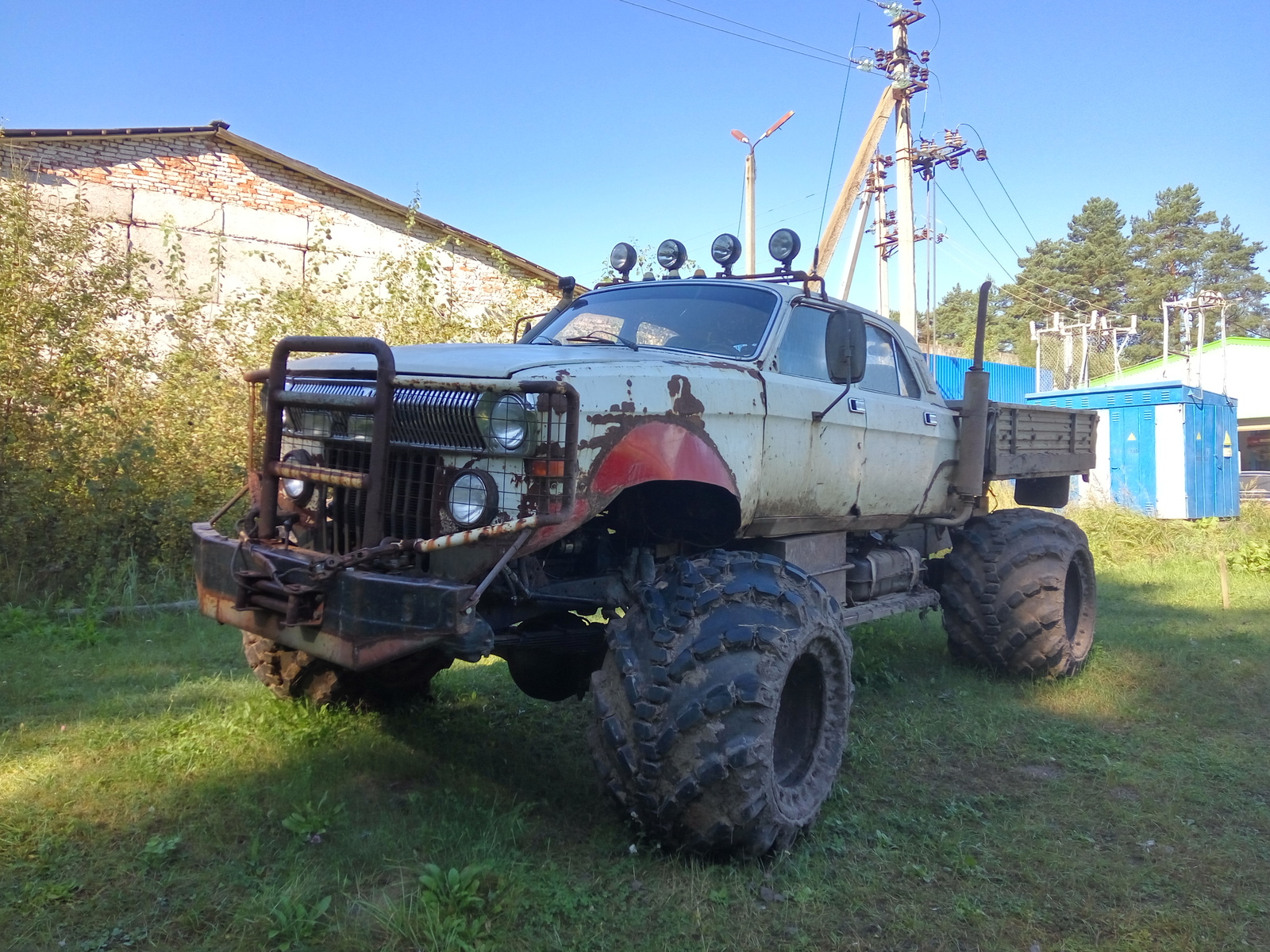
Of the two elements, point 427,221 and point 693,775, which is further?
point 427,221

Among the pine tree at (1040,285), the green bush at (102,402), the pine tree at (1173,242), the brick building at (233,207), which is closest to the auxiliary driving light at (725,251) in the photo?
the green bush at (102,402)

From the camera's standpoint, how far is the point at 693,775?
10.6 feet

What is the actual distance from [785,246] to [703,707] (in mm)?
2837

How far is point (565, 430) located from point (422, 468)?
0.55m

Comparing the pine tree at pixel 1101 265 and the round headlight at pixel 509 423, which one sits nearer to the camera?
the round headlight at pixel 509 423

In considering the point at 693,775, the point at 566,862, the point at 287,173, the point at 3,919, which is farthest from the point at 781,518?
the point at 287,173

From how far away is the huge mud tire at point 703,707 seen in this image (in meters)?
3.26

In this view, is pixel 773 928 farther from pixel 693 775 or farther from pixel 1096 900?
pixel 1096 900

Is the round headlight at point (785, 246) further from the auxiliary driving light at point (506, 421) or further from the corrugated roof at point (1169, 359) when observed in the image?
the corrugated roof at point (1169, 359)

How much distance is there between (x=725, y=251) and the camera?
5391 mm

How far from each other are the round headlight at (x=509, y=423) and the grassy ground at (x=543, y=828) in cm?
135

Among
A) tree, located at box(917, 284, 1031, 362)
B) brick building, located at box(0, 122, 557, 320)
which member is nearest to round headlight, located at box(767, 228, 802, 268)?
brick building, located at box(0, 122, 557, 320)

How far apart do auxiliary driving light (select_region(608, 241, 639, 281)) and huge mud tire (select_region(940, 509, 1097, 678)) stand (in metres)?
2.67

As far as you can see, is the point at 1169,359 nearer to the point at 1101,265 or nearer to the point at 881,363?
the point at 1101,265
